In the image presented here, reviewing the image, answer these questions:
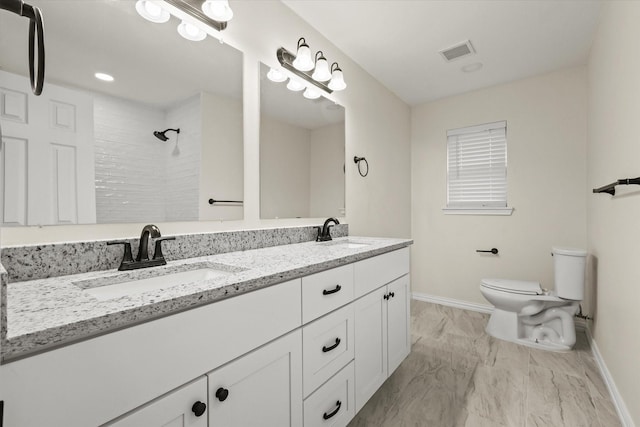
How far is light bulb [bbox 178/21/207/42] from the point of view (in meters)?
1.32

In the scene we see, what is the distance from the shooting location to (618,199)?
160 centimetres

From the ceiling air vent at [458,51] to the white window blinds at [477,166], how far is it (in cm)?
91

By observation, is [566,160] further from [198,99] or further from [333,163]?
[198,99]

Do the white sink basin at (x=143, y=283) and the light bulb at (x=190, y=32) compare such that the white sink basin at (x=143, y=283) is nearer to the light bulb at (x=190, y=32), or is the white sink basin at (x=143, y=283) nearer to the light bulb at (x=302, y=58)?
the light bulb at (x=190, y=32)

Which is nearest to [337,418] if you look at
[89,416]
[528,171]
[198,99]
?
[89,416]

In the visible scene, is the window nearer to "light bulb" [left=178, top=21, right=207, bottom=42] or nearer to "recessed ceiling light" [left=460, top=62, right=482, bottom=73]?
"recessed ceiling light" [left=460, top=62, right=482, bottom=73]

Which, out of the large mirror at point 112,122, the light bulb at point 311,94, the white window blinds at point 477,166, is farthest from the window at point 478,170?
the large mirror at point 112,122

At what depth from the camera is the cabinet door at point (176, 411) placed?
63 cm

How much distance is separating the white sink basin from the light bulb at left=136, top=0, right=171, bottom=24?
1.04 meters

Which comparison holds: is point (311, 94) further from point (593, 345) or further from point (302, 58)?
point (593, 345)

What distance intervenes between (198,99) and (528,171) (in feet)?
9.68

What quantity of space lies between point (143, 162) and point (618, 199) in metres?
2.38

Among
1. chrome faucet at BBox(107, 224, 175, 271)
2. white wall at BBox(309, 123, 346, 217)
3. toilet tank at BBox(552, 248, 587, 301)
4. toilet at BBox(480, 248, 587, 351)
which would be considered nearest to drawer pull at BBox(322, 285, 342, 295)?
chrome faucet at BBox(107, 224, 175, 271)

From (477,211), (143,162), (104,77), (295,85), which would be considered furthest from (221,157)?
(477,211)
